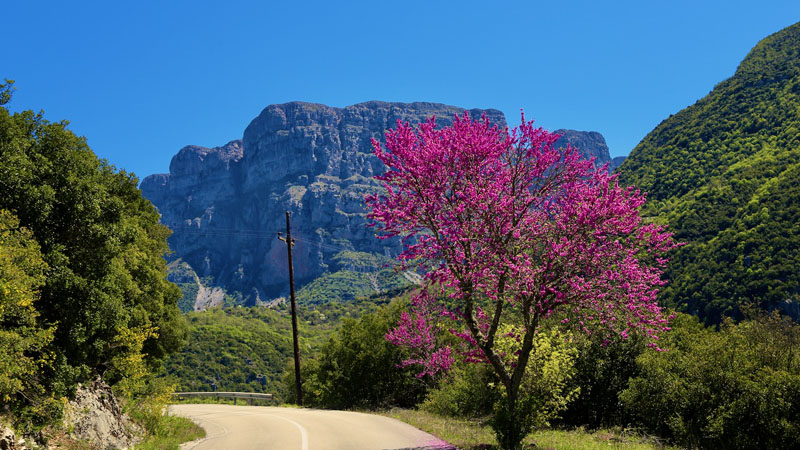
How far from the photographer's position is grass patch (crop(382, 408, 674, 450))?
11.3 meters

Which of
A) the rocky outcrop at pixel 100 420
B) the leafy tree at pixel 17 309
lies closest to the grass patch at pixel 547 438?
the rocky outcrop at pixel 100 420

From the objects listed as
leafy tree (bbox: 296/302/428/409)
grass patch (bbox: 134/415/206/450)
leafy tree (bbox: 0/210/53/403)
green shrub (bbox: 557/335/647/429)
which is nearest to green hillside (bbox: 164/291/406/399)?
leafy tree (bbox: 296/302/428/409)

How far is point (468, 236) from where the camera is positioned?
10.0 m

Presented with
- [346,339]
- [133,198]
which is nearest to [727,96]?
[346,339]

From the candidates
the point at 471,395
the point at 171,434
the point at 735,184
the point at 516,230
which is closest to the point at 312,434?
the point at 171,434

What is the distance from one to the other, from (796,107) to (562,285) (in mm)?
107870

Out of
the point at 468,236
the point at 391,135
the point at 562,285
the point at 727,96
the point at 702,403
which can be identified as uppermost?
the point at 727,96

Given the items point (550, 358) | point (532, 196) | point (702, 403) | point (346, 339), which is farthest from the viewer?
point (346, 339)

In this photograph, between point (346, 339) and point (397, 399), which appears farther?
point (346, 339)

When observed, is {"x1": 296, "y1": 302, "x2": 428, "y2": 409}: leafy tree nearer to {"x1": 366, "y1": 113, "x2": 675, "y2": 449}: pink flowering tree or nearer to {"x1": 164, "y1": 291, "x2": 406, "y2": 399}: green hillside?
{"x1": 366, "y1": 113, "x2": 675, "y2": 449}: pink flowering tree

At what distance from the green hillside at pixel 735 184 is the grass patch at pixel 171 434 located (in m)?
29.0

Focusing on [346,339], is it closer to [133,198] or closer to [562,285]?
[133,198]

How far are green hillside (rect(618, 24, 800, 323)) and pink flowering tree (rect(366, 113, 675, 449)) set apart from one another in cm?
2582

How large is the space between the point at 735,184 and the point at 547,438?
8450 centimetres
